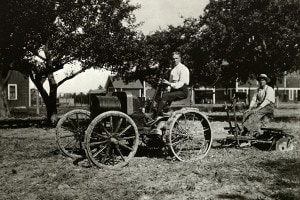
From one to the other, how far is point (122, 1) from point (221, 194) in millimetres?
14599

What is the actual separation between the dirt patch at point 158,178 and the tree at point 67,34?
7828mm

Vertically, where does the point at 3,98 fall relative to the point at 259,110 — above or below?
above

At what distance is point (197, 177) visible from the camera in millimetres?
6527

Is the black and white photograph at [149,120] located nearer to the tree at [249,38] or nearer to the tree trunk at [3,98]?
the tree at [249,38]

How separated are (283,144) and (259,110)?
1.06 meters

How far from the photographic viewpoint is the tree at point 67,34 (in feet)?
49.7

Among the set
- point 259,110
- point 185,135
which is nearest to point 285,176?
point 185,135

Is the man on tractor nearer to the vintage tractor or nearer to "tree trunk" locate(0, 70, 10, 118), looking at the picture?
the vintage tractor

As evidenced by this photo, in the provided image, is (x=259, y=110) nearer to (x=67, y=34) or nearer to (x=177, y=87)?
(x=177, y=87)

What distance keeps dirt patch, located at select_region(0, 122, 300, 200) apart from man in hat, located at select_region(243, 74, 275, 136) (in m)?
0.81

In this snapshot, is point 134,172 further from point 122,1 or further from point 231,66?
point 231,66

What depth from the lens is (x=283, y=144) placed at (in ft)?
30.8

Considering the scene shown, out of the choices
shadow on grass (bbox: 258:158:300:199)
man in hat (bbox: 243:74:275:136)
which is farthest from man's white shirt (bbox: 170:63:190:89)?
shadow on grass (bbox: 258:158:300:199)

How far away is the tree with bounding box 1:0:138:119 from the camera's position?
49.7 feet
